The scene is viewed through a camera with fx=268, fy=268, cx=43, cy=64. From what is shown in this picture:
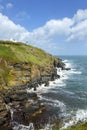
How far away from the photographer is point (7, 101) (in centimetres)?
6425

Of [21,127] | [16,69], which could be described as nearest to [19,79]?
[16,69]

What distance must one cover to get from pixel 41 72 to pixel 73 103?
30.6m

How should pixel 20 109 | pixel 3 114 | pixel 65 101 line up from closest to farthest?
pixel 3 114, pixel 20 109, pixel 65 101

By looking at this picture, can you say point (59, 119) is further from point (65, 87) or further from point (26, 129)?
point (65, 87)

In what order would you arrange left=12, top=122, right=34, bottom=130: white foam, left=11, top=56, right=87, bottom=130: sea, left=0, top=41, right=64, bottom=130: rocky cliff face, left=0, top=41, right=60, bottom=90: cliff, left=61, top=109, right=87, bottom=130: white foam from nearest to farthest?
left=12, top=122, right=34, bottom=130: white foam < left=61, top=109, right=87, bottom=130: white foam < left=11, top=56, right=87, bottom=130: sea < left=0, top=41, right=64, bottom=130: rocky cliff face < left=0, top=41, right=60, bottom=90: cliff

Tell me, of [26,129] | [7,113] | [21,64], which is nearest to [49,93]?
[21,64]

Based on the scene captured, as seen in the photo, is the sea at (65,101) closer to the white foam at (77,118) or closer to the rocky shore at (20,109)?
the white foam at (77,118)

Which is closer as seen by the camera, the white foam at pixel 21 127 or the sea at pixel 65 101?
the white foam at pixel 21 127

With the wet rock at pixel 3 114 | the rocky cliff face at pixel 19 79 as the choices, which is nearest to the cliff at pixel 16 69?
the rocky cliff face at pixel 19 79

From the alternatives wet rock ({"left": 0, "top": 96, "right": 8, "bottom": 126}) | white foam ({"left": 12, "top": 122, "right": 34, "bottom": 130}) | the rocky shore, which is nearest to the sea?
the rocky shore

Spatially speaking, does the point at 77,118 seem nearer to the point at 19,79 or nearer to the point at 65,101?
the point at 65,101

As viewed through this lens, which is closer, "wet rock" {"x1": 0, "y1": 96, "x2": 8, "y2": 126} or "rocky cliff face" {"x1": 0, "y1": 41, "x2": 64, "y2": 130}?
"wet rock" {"x1": 0, "y1": 96, "x2": 8, "y2": 126}

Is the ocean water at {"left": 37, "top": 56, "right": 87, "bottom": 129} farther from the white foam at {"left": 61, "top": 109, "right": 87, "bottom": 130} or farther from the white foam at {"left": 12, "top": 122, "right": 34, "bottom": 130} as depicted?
the white foam at {"left": 12, "top": 122, "right": 34, "bottom": 130}

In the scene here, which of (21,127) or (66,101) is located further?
(66,101)
